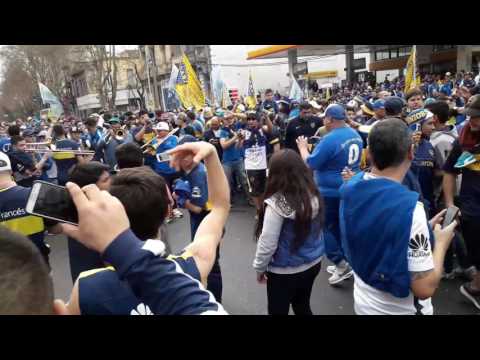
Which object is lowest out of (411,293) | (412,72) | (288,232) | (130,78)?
(411,293)

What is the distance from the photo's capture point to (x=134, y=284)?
0.97 metres

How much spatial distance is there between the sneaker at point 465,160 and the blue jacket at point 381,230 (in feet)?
5.58

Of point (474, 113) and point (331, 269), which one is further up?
point (474, 113)

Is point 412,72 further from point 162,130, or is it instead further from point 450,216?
point 450,216

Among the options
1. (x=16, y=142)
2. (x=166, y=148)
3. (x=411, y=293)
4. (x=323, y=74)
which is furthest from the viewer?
(x=323, y=74)

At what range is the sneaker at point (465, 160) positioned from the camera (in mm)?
3305

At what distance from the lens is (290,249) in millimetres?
2857

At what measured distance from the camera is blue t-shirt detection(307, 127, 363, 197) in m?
4.36

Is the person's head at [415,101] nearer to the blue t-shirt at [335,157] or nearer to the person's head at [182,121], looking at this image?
the blue t-shirt at [335,157]

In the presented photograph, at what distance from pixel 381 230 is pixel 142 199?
4.02 ft

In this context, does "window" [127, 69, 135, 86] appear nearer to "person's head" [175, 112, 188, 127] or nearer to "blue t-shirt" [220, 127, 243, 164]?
"person's head" [175, 112, 188, 127]

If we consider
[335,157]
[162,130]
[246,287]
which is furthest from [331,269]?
[162,130]
